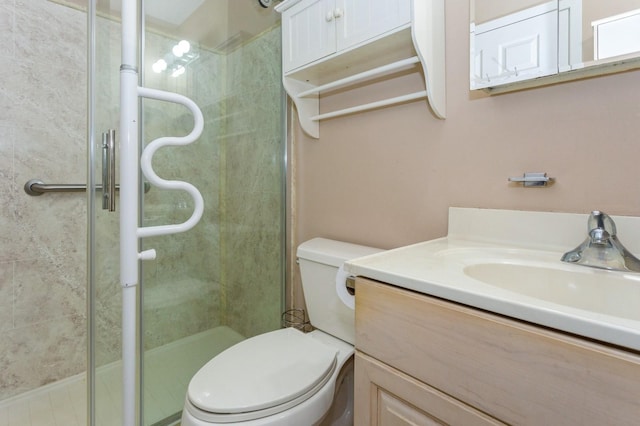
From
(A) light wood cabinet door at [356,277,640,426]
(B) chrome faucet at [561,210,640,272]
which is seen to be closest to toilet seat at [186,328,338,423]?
(A) light wood cabinet door at [356,277,640,426]

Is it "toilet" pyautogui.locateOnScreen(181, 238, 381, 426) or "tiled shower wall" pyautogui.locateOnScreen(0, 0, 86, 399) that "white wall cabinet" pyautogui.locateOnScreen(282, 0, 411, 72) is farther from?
"tiled shower wall" pyautogui.locateOnScreen(0, 0, 86, 399)

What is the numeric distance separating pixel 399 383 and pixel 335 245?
2.46 ft

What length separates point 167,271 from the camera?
1.47 m

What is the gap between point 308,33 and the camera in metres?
1.33

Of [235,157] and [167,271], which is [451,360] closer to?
[167,271]

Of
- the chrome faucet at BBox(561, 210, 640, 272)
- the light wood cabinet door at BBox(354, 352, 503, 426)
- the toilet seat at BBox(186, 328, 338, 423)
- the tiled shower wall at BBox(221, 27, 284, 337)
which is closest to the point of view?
the light wood cabinet door at BBox(354, 352, 503, 426)

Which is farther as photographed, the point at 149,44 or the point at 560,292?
the point at 149,44

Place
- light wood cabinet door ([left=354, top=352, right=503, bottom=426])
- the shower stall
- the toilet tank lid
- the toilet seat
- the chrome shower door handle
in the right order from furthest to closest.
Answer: the shower stall < the toilet tank lid < the chrome shower door handle < the toilet seat < light wood cabinet door ([left=354, top=352, right=503, bottom=426])

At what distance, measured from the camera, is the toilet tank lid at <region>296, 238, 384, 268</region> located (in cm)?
121

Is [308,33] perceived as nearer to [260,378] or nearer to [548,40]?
[548,40]

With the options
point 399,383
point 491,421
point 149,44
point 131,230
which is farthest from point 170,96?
point 491,421

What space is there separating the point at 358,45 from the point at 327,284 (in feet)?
2.95

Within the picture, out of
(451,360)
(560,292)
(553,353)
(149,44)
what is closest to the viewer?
(553,353)

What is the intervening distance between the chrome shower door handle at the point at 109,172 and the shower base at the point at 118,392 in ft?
1.87
